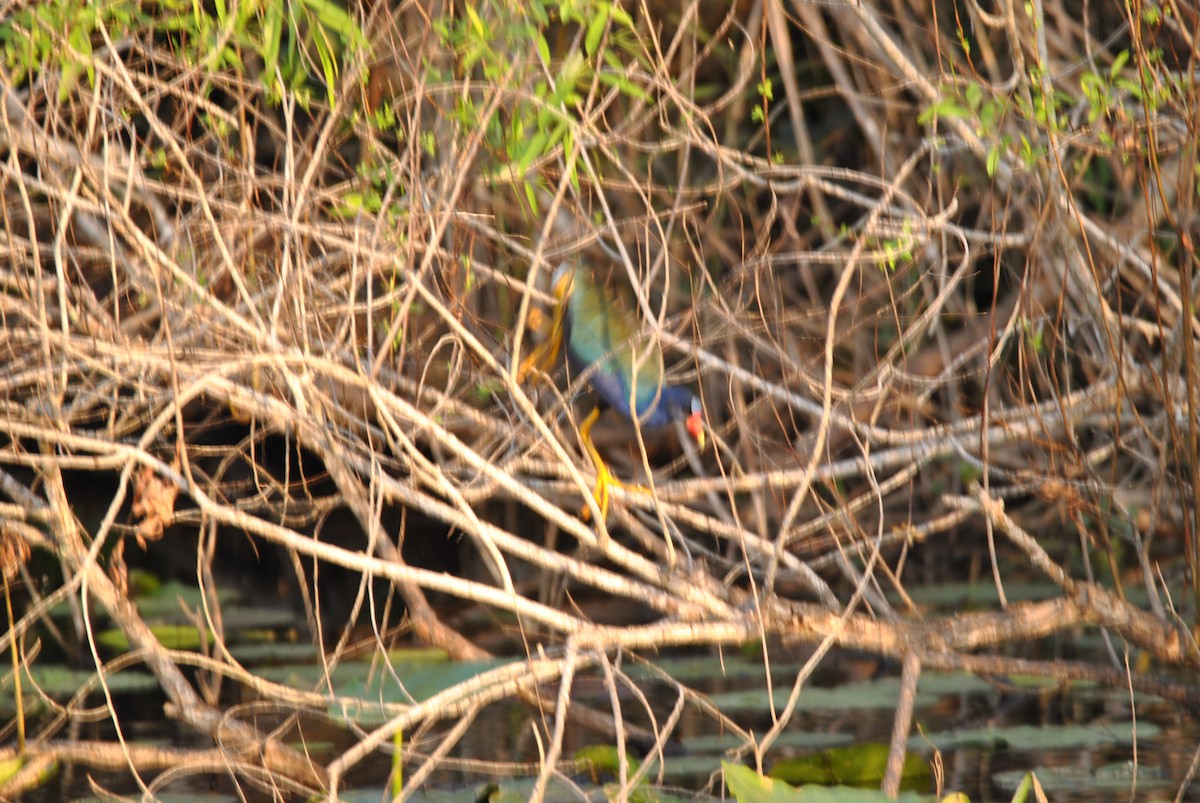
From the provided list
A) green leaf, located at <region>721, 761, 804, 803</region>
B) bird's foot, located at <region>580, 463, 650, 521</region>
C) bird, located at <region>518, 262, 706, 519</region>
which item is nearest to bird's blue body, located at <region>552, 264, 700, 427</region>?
bird, located at <region>518, 262, 706, 519</region>

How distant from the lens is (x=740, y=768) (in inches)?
97.3

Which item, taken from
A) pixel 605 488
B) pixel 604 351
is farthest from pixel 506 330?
pixel 605 488

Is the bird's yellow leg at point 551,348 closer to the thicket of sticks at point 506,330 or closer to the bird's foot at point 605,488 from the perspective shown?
the thicket of sticks at point 506,330

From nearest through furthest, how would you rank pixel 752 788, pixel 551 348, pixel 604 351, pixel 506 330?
pixel 752 788, pixel 506 330, pixel 604 351, pixel 551 348

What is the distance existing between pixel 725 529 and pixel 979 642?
0.54m

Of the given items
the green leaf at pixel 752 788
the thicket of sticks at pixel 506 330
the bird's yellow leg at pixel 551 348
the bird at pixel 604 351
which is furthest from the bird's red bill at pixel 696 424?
the green leaf at pixel 752 788

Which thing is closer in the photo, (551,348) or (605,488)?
(605,488)

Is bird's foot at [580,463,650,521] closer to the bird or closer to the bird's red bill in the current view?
the bird

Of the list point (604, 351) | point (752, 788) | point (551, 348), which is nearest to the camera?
point (752, 788)

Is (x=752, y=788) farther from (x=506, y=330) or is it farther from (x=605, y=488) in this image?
(x=506, y=330)

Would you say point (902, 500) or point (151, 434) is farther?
point (902, 500)

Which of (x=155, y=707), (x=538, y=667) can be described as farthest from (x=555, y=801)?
(x=155, y=707)

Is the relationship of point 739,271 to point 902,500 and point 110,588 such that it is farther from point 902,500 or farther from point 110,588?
point 902,500

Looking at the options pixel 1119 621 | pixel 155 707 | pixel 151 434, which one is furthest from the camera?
pixel 155 707
